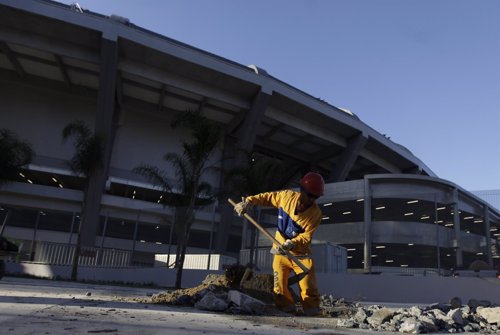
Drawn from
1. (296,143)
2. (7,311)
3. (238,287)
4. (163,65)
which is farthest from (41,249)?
(296,143)

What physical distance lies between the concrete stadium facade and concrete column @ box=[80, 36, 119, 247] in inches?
3.1

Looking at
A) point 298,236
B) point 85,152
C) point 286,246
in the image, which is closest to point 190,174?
point 85,152

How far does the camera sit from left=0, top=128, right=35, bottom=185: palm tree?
19891mm

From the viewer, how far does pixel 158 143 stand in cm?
3522

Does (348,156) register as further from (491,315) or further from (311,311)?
(311,311)

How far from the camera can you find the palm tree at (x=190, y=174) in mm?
17359

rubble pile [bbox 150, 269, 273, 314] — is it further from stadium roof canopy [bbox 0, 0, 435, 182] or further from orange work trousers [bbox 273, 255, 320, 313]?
stadium roof canopy [bbox 0, 0, 435, 182]

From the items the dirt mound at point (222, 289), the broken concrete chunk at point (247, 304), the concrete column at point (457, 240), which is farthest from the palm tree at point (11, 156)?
the concrete column at point (457, 240)

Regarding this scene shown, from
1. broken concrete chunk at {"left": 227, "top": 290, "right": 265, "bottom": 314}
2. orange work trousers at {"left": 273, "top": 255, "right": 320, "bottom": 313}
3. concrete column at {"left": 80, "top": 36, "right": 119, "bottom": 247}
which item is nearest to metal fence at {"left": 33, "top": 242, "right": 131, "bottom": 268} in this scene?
concrete column at {"left": 80, "top": 36, "right": 119, "bottom": 247}

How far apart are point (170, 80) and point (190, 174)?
10.7 m

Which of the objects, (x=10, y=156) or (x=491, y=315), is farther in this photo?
(x=10, y=156)

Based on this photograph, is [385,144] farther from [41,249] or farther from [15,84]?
[15,84]

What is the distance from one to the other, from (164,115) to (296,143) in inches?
465

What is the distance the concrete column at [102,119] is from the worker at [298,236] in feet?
63.9
